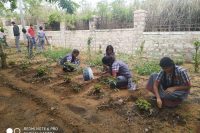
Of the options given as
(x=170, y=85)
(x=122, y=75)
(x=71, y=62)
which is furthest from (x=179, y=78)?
(x=71, y=62)

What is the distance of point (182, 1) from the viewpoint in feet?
30.4

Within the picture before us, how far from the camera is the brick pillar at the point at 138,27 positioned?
9930 mm

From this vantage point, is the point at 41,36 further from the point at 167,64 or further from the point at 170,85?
the point at 167,64

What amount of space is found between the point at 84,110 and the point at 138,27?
21.3 feet

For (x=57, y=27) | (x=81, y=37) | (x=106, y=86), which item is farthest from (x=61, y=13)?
(x=106, y=86)

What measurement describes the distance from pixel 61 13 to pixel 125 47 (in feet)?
21.7

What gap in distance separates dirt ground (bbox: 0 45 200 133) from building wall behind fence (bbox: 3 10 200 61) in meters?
2.89

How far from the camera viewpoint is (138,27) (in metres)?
10.1

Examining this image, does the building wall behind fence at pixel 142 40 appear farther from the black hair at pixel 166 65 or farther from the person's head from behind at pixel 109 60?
the black hair at pixel 166 65

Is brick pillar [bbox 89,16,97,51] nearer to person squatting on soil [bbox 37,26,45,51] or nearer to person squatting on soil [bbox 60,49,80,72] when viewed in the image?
person squatting on soil [bbox 37,26,45,51]

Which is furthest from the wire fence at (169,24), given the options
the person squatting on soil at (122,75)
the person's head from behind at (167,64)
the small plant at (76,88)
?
the person's head from behind at (167,64)

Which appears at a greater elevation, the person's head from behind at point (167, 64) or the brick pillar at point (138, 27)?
the brick pillar at point (138, 27)

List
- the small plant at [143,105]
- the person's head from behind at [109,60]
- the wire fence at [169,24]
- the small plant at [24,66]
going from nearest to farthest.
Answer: the small plant at [143,105]
the person's head from behind at [109,60]
the small plant at [24,66]
the wire fence at [169,24]

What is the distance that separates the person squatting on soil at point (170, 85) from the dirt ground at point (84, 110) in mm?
194
